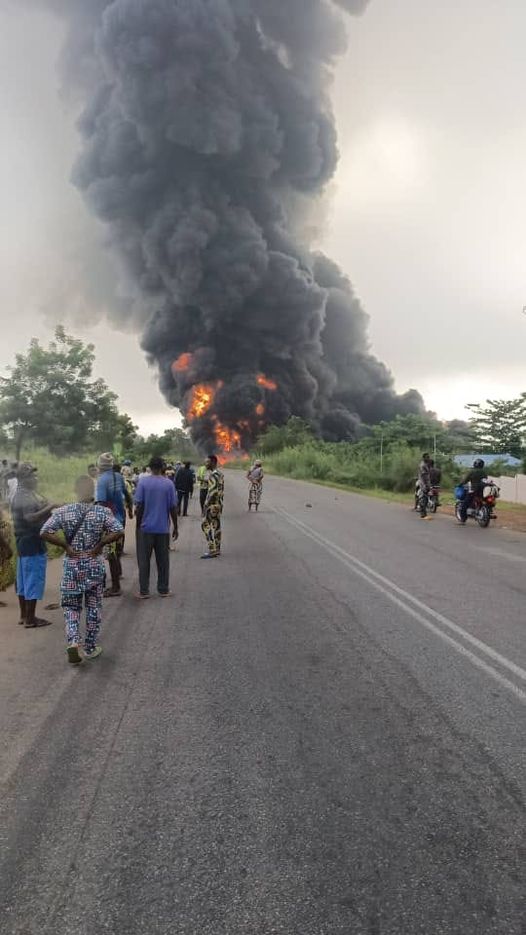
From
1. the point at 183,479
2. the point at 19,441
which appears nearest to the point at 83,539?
the point at 183,479

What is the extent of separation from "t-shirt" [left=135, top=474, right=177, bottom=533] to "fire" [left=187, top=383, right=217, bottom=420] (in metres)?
68.7

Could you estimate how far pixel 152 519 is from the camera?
834 centimetres

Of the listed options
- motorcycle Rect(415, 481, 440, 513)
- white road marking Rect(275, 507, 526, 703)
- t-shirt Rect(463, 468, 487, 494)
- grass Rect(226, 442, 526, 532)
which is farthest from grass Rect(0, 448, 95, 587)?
grass Rect(226, 442, 526, 532)

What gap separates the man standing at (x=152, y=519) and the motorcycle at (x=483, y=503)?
10.8 meters

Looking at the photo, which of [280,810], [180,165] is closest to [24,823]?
[280,810]

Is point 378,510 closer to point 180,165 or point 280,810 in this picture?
point 280,810

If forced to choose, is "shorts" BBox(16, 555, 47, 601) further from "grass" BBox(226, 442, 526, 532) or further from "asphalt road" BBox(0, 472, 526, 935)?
"grass" BBox(226, 442, 526, 532)

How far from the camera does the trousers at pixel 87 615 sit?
5652 mm

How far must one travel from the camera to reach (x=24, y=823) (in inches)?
122

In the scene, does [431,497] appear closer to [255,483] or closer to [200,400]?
[255,483]

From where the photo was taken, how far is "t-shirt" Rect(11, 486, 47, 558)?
7.00m

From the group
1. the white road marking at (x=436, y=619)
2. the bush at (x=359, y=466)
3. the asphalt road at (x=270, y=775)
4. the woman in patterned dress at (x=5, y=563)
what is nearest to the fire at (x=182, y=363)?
the bush at (x=359, y=466)

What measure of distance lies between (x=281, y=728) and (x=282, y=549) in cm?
824

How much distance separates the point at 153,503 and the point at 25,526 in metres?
1.76
